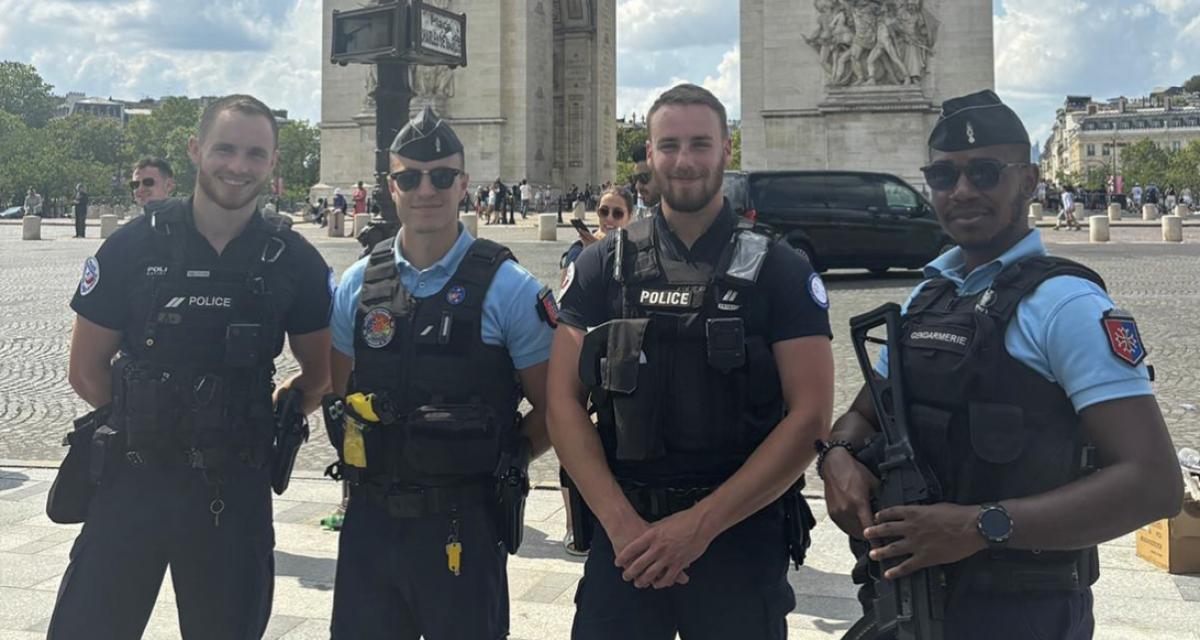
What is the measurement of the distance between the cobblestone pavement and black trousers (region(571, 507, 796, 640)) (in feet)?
11.2

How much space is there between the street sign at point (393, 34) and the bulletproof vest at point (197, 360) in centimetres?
269

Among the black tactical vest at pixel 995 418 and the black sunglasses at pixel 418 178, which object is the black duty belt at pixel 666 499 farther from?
the black sunglasses at pixel 418 178

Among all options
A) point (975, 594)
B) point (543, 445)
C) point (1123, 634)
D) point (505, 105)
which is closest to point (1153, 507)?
point (975, 594)

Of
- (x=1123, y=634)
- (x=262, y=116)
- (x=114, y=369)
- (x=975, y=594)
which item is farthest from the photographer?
(x=1123, y=634)

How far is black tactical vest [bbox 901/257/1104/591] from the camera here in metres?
1.97

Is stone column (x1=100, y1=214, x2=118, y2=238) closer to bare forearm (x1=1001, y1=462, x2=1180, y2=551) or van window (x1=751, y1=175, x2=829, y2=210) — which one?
van window (x1=751, y1=175, x2=829, y2=210)

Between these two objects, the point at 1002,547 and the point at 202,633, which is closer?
the point at 1002,547

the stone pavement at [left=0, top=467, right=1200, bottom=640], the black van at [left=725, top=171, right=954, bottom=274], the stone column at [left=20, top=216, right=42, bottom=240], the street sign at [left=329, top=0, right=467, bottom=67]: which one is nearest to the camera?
the stone pavement at [left=0, top=467, right=1200, bottom=640]

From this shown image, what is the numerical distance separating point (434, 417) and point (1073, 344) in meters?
1.39

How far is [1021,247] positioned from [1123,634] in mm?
2049

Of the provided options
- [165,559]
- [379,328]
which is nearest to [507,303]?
[379,328]

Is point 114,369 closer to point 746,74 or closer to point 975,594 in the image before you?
point 975,594

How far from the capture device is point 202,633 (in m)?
Result: 2.66

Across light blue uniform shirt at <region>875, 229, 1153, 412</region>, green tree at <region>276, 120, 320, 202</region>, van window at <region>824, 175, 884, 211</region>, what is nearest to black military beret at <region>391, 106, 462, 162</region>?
light blue uniform shirt at <region>875, 229, 1153, 412</region>
